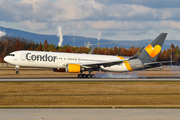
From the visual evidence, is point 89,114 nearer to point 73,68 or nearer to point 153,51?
point 73,68

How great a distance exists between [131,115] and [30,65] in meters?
31.8

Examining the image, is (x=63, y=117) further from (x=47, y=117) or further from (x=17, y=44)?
(x=17, y=44)

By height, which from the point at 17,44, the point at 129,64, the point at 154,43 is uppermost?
the point at 17,44

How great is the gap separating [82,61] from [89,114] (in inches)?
1212

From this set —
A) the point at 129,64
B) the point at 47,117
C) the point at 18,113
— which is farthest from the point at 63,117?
the point at 129,64

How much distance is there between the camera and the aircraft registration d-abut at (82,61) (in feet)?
141

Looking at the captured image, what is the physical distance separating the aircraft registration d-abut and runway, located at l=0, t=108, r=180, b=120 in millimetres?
26940

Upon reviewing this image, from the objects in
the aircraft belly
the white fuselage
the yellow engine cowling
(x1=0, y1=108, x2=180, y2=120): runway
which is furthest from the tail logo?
(x1=0, y1=108, x2=180, y2=120): runway

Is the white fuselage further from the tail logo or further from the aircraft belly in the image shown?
the tail logo

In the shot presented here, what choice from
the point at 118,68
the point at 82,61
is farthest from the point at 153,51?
the point at 82,61

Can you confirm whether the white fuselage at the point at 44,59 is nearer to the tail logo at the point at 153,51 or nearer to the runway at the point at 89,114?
the tail logo at the point at 153,51

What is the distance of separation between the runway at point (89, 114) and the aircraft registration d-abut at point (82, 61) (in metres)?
26.9

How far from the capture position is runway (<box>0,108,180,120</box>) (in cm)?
1323

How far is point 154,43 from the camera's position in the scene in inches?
1780
